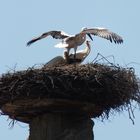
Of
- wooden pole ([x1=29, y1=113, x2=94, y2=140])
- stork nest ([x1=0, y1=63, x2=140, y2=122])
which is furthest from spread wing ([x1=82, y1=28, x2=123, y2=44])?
wooden pole ([x1=29, y1=113, x2=94, y2=140])

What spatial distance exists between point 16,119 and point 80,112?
80cm

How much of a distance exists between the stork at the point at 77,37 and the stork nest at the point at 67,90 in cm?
139

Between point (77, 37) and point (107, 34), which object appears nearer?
point (107, 34)

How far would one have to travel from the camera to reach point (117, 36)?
8.38 metres

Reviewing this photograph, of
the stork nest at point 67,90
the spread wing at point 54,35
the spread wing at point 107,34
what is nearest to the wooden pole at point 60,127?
the stork nest at point 67,90

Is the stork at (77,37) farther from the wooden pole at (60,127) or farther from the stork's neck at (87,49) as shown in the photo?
the wooden pole at (60,127)

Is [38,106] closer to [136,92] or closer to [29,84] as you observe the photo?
[29,84]

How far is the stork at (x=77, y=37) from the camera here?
8.38m

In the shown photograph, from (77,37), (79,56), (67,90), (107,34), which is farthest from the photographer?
(77,37)

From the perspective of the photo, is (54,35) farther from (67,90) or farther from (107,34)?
(67,90)

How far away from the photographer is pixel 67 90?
21.4 ft

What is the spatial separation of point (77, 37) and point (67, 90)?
2.42 metres

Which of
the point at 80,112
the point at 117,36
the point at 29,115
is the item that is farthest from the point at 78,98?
the point at 117,36

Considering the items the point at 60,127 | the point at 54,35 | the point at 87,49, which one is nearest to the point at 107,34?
the point at 87,49
